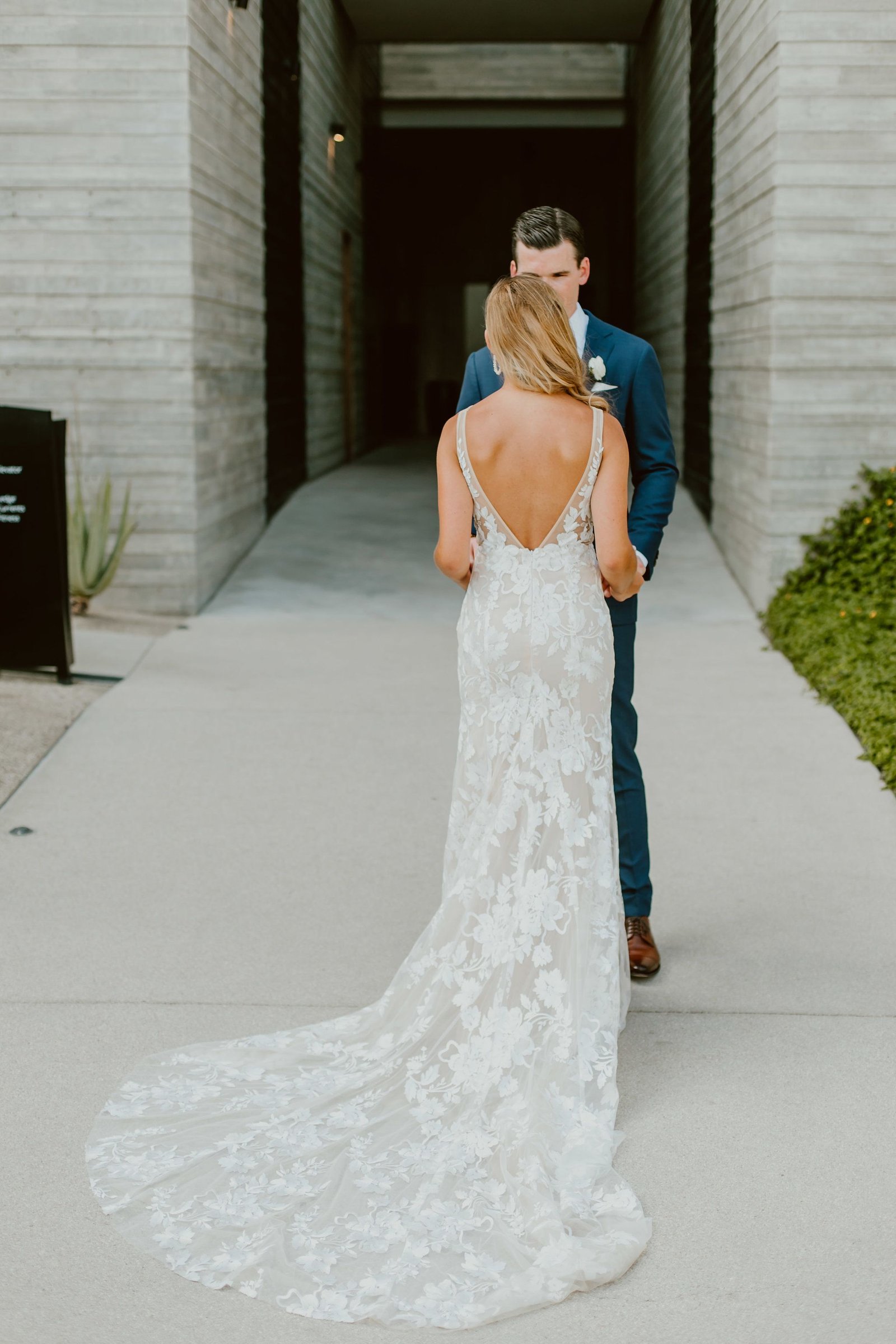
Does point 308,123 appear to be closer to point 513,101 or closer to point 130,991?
point 513,101

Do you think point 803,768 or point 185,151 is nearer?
point 803,768

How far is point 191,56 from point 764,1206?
8.22 metres

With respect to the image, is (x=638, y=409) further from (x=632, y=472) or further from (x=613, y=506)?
(x=613, y=506)

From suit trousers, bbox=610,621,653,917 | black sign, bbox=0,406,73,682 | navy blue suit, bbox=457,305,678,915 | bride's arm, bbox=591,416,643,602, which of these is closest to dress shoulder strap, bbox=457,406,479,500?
bride's arm, bbox=591,416,643,602

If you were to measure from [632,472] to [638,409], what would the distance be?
162 mm

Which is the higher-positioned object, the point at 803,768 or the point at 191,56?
the point at 191,56

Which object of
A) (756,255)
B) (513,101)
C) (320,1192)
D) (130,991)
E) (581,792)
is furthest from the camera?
(513,101)

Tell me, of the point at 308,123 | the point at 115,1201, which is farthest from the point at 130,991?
the point at 308,123

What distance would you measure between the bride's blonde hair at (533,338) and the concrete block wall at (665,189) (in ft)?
37.3

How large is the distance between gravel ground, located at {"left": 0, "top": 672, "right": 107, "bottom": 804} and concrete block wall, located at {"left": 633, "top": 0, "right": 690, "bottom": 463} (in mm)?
8480

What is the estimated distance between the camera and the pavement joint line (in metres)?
3.76

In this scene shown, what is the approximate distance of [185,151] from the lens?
9.06 meters

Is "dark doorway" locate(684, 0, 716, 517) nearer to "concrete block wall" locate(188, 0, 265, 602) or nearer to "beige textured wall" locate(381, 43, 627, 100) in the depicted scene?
"concrete block wall" locate(188, 0, 265, 602)

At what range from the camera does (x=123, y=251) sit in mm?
9148
